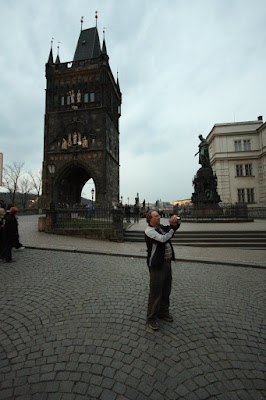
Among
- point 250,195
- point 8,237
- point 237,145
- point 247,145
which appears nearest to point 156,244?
point 8,237

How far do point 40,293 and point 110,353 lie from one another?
2.09 meters

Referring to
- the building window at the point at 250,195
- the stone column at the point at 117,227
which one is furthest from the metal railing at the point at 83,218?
the building window at the point at 250,195

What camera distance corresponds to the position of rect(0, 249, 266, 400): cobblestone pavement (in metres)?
1.79

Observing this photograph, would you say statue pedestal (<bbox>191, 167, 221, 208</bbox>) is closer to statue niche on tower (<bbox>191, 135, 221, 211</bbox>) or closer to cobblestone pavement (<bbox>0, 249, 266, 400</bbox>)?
statue niche on tower (<bbox>191, 135, 221, 211</bbox>)

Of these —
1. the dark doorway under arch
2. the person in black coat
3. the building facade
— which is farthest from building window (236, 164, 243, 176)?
the person in black coat

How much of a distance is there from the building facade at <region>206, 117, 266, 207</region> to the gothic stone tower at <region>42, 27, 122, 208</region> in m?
16.9

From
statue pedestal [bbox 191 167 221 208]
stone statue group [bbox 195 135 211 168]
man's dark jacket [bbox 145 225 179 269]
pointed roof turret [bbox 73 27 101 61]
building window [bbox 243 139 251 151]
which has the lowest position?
man's dark jacket [bbox 145 225 179 269]

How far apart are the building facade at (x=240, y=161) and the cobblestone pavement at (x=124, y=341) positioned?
2882cm

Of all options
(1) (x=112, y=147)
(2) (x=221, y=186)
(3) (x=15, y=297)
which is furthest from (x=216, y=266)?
(1) (x=112, y=147)

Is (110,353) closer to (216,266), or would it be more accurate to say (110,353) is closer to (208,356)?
(208,356)

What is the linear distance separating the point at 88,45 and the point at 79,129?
60.6 ft

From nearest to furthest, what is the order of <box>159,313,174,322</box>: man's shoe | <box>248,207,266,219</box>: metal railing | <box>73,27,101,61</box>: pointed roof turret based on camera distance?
<box>159,313,174,322</box>: man's shoe < <box>248,207,266,219</box>: metal railing < <box>73,27,101,61</box>: pointed roof turret

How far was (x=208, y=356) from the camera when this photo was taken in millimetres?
2201

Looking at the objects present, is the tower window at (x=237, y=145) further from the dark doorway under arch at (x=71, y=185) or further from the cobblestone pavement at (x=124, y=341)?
the cobblestone pavement at (x=124, y=341)
